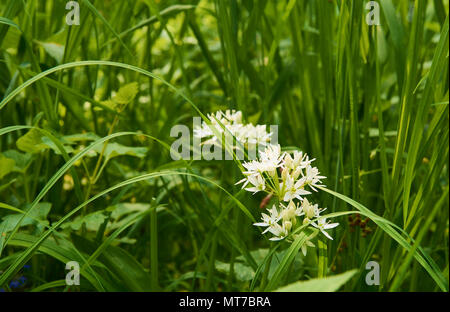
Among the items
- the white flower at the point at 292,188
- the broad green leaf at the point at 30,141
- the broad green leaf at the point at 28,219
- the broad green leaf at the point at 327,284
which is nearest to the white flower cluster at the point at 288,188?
the white flower at the point at 292,188

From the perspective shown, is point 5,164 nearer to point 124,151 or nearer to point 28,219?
point 28,219

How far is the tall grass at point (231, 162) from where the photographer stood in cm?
100

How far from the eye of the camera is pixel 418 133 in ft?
3.23

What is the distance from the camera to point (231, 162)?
1.46m

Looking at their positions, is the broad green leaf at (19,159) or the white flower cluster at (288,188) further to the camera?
the broad green leaf at (19,159)

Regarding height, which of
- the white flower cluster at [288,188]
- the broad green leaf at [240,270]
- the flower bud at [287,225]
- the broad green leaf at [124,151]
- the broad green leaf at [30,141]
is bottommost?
the broad green leaf at [240,270]

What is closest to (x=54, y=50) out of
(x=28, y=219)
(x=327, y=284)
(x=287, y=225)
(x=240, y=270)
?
(x=28, y=219)

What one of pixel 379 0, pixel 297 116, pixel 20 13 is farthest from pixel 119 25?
pixel 379 0

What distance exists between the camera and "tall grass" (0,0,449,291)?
1.00m

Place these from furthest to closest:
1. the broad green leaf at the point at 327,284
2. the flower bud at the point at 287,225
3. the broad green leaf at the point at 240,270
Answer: the broad green leaf at the point at 240,270
the flower bud at the point at 287,225
the broad green leaf at the point at 327,284

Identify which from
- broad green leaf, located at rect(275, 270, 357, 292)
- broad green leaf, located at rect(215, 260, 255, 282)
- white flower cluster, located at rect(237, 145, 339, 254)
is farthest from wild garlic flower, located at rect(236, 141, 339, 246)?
broad green leaf, located at rect(215, 260, 255, 282)

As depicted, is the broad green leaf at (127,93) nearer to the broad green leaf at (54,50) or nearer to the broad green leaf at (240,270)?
the broad green leaf at (54,50)
